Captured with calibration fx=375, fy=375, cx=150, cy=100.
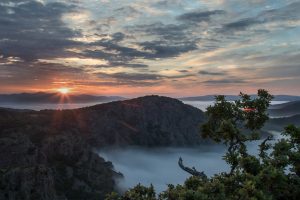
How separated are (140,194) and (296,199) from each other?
1103 centimetres

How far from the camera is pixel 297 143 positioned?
29.3m

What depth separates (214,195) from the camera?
78.6ft

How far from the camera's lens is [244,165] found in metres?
26.5

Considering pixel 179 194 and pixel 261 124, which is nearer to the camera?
pixel 179 194

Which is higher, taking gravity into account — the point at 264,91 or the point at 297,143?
the point at 264,91

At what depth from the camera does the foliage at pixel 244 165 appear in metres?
23.1

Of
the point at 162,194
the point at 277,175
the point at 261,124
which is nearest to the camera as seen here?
the point at 277,175

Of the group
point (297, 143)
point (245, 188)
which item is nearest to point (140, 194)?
point (245, 188)

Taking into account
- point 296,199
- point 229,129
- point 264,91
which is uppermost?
point 264,91

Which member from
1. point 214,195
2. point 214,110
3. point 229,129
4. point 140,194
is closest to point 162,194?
point 140,194

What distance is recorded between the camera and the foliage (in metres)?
23.1

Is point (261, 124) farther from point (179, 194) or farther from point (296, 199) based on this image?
point (179, 194)

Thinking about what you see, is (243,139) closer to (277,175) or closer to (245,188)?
(277,175)

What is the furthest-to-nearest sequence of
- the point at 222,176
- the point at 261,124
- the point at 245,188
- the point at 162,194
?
the point at 261,124, the point at 222,176, the point at 162,194, the point at 245,188
